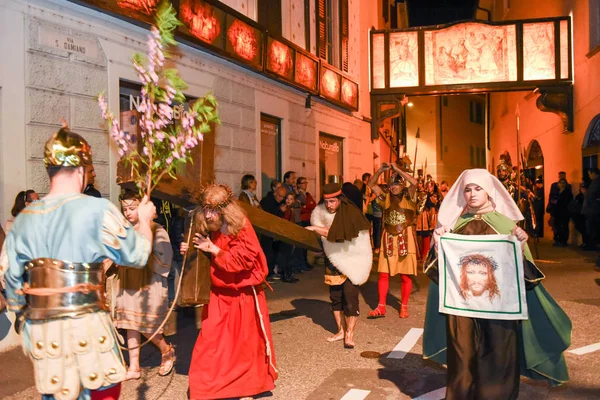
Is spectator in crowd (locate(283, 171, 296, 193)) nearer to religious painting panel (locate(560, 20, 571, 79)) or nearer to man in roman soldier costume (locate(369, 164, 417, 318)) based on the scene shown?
man in roman soldier costume (locate(369, 164, 417, 318))

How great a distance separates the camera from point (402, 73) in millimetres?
19562

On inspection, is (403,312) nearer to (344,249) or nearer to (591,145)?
(344,249)

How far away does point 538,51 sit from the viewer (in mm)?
18828

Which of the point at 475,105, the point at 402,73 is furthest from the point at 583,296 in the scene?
the point at 475,105

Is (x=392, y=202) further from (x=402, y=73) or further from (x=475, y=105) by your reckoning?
(x=475, y=105)

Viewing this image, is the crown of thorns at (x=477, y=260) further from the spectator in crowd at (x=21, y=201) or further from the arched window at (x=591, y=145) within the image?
the arched window at (x=591, y=145)

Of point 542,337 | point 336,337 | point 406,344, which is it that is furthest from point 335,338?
point 542,337

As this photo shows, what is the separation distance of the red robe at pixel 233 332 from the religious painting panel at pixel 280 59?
856cm

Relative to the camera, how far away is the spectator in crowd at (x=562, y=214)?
16.6 metres

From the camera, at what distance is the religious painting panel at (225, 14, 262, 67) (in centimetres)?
1141

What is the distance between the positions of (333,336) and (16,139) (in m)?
4.30

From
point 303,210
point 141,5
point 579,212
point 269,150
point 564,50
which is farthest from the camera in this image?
point 564,50

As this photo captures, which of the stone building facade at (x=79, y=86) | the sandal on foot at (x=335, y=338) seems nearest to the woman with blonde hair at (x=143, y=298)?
the stone building facade at (x=79, y=86)

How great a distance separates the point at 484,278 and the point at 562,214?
13755 millimetres
